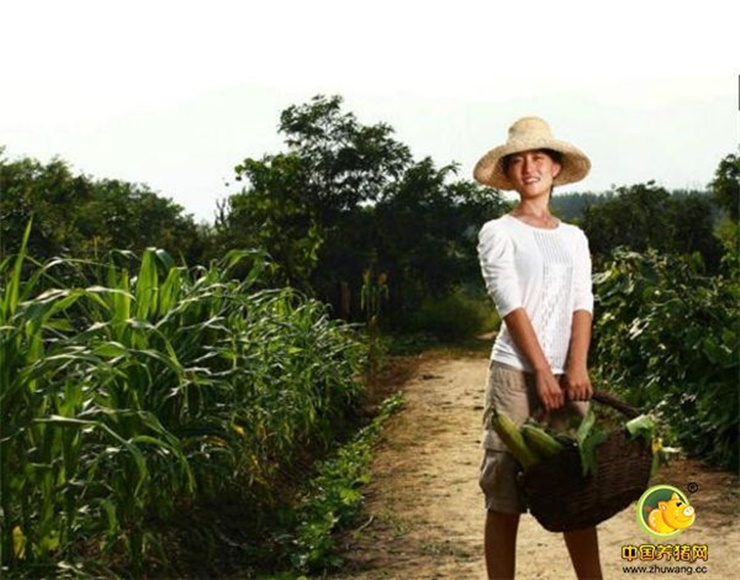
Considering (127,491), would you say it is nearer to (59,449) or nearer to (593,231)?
(59,449)

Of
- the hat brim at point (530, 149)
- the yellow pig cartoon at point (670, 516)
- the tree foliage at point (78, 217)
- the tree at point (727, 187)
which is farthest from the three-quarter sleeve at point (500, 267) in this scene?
the tree at point (727, 187)

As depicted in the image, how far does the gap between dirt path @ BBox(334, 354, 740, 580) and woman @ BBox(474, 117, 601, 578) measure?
796 mm

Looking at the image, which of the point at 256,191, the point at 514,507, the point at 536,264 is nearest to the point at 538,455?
the point at 514,507

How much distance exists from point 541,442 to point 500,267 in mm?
479

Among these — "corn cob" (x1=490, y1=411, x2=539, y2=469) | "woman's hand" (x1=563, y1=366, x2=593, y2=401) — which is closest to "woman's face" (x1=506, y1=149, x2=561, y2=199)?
"woman's hand" (x1=563, y1=366, x2=593, y2=401)

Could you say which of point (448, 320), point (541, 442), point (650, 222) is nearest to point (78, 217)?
point (448, 320)

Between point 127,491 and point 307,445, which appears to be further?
point 307,445

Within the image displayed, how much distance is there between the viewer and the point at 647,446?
3273 millimetres

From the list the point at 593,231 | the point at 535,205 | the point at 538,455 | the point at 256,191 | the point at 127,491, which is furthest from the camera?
the point at 593,231

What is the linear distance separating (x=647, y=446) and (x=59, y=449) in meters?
1.66

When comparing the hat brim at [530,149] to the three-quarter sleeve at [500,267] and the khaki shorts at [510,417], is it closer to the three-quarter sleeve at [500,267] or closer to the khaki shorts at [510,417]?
the three-quarter sleeve at [500,267]

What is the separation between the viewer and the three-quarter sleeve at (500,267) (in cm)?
322

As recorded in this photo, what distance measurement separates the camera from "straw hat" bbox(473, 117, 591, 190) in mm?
3387

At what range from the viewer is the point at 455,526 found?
4.72 m
